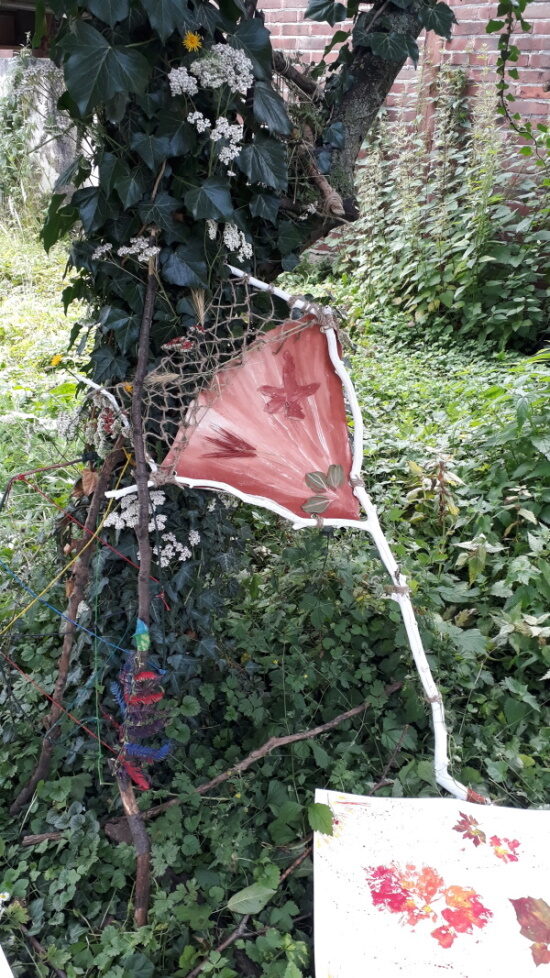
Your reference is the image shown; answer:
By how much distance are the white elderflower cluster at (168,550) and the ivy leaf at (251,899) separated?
2.26ft

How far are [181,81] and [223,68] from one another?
8cm

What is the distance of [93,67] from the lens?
1.27m

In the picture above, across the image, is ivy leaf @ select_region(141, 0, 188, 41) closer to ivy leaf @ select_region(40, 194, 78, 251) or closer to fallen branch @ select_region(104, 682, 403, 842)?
ivy leaf @ select_region(40, 194, 78, 251)

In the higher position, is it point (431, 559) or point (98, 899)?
point (431, 559)

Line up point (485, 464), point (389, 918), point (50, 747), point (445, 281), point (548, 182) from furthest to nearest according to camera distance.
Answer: point (445, 281) < point (548, 182) < point (485, 464) < point (50, 747) < point (389, 918)

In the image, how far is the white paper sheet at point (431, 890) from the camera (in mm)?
1343

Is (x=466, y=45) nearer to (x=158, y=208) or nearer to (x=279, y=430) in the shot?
(x=158, y=208)

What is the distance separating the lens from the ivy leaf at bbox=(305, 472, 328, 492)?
1532 mm

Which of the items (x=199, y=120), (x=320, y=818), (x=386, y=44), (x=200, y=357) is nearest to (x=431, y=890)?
(x=320, y=818)

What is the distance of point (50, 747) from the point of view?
171 cm

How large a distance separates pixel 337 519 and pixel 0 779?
3.34 feet

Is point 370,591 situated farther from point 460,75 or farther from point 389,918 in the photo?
point 460,75

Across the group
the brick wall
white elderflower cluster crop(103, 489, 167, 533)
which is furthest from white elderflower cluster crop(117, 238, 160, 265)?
the brick wall

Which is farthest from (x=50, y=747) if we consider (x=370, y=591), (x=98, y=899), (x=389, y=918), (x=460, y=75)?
(x=460, y=75)
